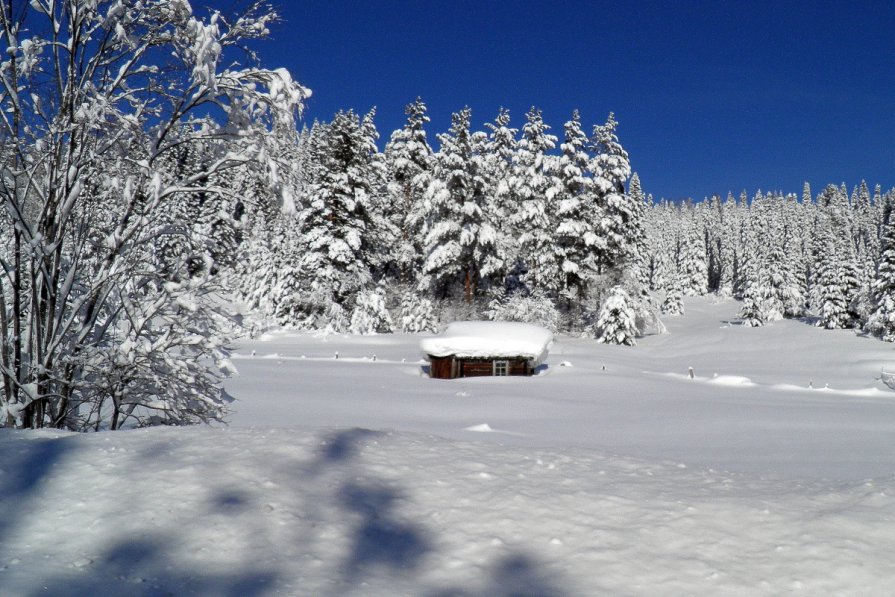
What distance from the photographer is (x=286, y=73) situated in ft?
20.4

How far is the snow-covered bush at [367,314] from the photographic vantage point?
31.4 metres

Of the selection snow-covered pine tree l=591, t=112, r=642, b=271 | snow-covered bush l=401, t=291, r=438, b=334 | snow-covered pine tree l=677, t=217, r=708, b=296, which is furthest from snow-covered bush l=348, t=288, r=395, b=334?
snow-covered pine tree l=677, t=217, r=708, b=296

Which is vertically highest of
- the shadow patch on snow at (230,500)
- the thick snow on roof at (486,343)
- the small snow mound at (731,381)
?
the thick snow on roof at (486,343)

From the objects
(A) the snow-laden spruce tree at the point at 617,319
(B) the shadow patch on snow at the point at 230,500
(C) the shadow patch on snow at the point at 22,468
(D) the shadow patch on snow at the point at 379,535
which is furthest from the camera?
(A) the snow-laden spruce tree at the point at 617,319

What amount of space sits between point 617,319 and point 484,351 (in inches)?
570

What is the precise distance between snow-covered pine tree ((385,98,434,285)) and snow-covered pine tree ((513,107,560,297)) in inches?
241

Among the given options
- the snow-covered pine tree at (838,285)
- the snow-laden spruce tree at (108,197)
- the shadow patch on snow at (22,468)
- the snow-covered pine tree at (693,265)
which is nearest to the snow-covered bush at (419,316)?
the snow-laden spruce tree at (108,197)

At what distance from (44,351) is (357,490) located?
13.2ft

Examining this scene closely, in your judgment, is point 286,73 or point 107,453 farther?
point 286,73

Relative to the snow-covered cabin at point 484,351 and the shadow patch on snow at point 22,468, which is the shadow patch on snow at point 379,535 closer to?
the shadow patch on snow at point 22,468

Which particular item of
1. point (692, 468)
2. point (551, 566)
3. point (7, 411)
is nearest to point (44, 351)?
point (7, 411)

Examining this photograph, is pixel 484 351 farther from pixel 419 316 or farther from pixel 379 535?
pixel 379 535

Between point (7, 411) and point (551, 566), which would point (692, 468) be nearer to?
point (551, 566)

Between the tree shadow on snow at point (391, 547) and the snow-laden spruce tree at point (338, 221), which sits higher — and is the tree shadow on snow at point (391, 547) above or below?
below
